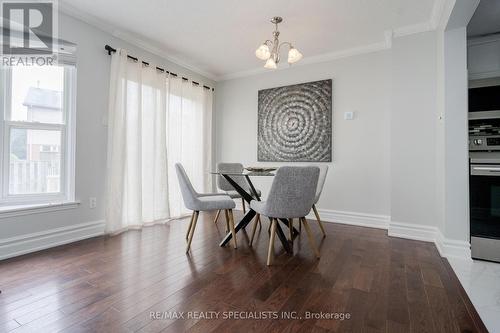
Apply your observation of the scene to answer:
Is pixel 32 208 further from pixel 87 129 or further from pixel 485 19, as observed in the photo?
pixel 485 19

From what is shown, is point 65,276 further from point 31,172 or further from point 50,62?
point 50,62

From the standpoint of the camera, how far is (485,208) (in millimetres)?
2215

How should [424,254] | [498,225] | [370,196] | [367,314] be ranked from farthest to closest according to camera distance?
[370,196] < [424,254] < [498,225] < [367,314]

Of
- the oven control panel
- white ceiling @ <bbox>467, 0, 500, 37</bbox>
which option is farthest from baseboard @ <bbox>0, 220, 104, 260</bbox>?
white ceiling @ <bbox>467, 0, 500, 37</bbox>

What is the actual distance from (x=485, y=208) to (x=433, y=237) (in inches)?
27.7

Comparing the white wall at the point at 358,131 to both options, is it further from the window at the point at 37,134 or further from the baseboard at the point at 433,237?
the window at the point at 37,134

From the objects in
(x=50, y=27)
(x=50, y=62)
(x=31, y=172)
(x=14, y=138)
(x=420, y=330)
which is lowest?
(x=420, y=330)

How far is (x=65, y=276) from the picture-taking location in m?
1.84

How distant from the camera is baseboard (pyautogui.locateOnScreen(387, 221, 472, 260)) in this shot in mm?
2230

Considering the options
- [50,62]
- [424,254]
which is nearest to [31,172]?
[50,62]

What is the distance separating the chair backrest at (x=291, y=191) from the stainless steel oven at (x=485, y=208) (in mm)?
1582

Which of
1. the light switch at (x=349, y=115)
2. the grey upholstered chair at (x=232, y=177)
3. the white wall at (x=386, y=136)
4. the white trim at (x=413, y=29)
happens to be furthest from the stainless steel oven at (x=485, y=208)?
the grey upholstered chair at (x=232, y=177)

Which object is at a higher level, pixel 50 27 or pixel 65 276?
pixel 50 27

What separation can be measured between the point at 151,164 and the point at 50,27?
186 centimetres
